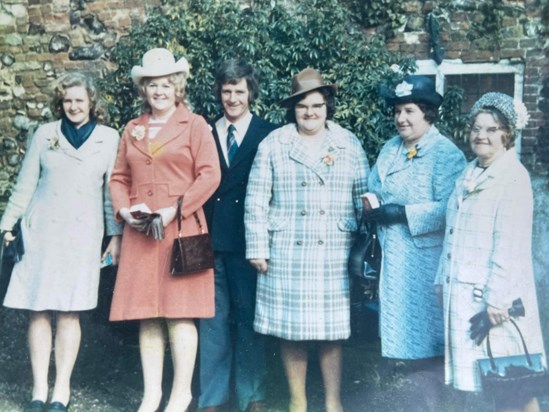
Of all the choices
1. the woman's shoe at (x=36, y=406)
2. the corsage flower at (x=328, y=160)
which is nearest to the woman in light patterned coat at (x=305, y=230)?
the corsage flower at (x=328, y=160)

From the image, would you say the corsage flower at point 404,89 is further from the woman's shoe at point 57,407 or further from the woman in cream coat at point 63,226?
the woman's shoe at point 57,407

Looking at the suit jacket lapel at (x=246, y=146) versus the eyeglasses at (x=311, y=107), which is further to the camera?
the suit jacket lapel at (x=246, y=146)

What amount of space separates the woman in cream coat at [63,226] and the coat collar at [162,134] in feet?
0.94

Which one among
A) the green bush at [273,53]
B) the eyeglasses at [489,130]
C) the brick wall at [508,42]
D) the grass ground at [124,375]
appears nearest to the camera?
the eyeglasses at [489,130]

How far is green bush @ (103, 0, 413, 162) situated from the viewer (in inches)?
214

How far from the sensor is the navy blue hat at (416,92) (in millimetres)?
4062

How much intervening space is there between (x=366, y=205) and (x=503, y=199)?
0.78 meters

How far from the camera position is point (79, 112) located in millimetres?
4488

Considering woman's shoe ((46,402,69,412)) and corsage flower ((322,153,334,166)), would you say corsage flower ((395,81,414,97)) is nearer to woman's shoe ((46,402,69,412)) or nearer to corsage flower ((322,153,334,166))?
corsage flower ((322,153,334,166))

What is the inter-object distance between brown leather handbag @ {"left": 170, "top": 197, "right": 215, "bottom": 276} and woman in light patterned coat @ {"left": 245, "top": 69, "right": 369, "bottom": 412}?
0.24 meters

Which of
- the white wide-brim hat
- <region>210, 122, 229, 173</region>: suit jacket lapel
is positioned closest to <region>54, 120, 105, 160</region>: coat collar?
the white wide-brim hat

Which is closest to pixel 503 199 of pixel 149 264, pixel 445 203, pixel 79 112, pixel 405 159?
pixel 445 203

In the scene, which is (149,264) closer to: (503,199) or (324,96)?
(324,96)

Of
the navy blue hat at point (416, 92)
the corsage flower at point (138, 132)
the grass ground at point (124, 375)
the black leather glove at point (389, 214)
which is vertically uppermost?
the navy blue hat at point (416, 92)
